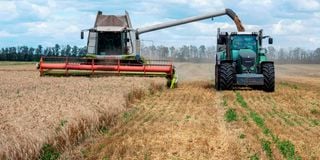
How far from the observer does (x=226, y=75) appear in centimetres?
2255

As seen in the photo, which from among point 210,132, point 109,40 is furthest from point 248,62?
point 210,132

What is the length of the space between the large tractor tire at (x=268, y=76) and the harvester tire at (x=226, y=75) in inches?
51.7

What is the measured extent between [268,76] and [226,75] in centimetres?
166

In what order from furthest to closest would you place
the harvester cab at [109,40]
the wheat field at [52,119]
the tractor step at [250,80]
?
the harvester cab at [109,40], the tractor step at [250,80], the wheat field at [52,119]

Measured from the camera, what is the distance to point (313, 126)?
1332 centimetres

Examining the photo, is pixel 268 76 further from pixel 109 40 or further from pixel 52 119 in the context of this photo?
pixel 52 119

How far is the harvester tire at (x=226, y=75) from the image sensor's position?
2252 cm

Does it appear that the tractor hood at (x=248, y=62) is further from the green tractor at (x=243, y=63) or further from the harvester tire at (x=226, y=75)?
the harvester tire at (x=226, y=75)

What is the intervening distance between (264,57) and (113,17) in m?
9.54

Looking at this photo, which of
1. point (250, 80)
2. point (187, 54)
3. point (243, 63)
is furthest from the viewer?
point (187, 54)

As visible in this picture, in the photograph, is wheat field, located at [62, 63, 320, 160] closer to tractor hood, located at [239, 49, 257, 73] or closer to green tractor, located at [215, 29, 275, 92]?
green tractor, located at [215, 29, 275, 92]

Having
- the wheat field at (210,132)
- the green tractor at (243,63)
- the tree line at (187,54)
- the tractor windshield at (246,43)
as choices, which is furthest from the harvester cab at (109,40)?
the tree line at (187,54)

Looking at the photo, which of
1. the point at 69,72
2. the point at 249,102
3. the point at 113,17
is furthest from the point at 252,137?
the point at 113,17

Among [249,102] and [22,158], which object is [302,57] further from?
[22,158]
